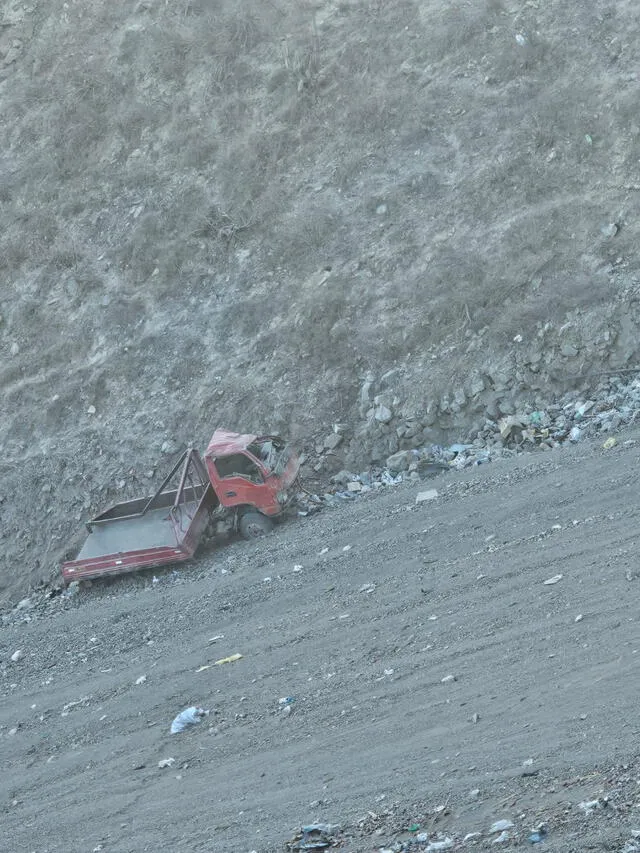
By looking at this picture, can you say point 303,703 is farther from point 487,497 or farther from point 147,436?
point 147,436

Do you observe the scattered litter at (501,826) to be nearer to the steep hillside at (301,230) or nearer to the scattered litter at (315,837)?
the scattered litter at (315,837)

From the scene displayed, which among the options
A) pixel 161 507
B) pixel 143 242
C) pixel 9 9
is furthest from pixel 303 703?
pixel 9 9

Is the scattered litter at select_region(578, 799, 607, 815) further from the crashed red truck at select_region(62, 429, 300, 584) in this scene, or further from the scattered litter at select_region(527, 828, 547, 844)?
the crashed red truck at select_region(62, 429, 300, 584)

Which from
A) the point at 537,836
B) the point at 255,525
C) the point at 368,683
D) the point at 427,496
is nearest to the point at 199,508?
the point at 255,525

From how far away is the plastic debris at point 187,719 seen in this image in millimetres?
9852

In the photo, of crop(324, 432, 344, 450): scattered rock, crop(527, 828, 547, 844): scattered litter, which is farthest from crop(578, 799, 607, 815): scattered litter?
crop(324, 432, 344, 450): scattered rock

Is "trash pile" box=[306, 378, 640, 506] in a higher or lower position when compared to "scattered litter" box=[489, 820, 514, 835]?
lower

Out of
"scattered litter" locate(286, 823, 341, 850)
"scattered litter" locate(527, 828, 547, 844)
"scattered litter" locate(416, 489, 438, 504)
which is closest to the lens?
"scattered litter" locate(527, 828, 547, 844)

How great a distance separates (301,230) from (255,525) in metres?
6.05

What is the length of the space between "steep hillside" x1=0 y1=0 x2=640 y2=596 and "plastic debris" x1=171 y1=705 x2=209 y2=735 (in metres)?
6.09

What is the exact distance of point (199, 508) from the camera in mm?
14352

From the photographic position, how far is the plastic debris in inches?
388

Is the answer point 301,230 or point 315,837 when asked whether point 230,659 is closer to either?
point 315,837

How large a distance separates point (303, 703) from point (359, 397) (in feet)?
22.9
